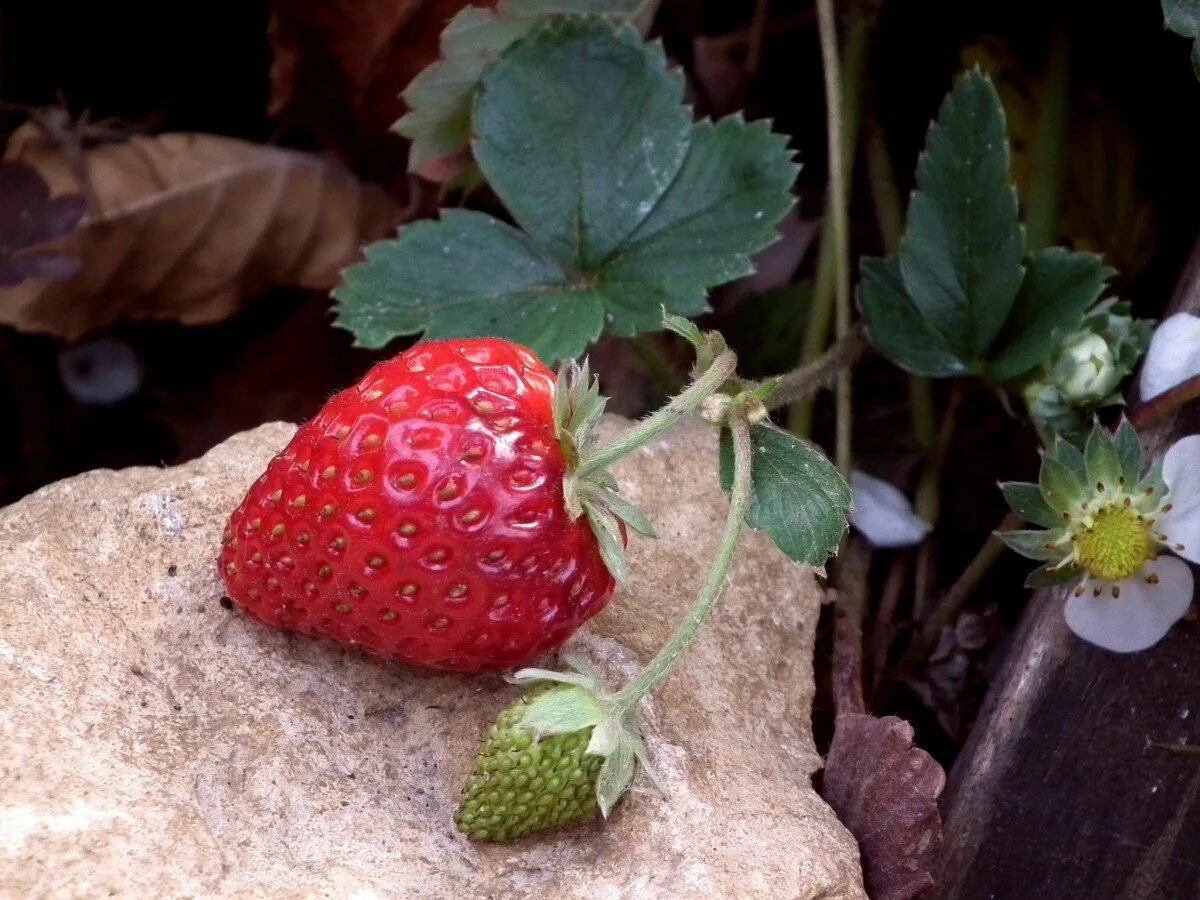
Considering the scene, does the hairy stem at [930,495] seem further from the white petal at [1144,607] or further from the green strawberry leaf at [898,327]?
the white petal at [1144,607]

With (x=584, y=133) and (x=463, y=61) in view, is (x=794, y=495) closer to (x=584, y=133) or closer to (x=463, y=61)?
(x=584, y=133)

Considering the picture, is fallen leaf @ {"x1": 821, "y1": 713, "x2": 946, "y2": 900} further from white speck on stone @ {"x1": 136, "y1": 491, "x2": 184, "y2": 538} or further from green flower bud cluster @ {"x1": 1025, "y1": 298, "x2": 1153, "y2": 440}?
white speck on stone @ {"x1": 136, "y1": 491, "x2": 184, "y2": 538}

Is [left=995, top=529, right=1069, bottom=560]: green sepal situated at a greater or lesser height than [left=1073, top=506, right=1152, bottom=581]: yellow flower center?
lesser

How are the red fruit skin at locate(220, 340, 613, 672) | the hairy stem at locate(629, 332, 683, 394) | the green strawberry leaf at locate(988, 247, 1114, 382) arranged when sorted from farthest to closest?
1. the hairy stem at locate(629, 332, 683, 394)
2. the green strawberry leaf at locate(988, 247, 1114, 382)
3. the red fruit skin at locate(220, 340, 613, 672)

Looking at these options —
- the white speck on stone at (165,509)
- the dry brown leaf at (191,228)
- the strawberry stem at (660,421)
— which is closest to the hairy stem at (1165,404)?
the strawberry stem at (660,421)

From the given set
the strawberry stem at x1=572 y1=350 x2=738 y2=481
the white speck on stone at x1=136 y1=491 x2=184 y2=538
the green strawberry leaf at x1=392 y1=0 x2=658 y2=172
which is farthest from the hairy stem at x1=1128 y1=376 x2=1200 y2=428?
the white speck on stone at x1=136 y1=491 x2=184 y2=538

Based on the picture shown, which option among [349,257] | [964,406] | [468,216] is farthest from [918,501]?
[349,257]
